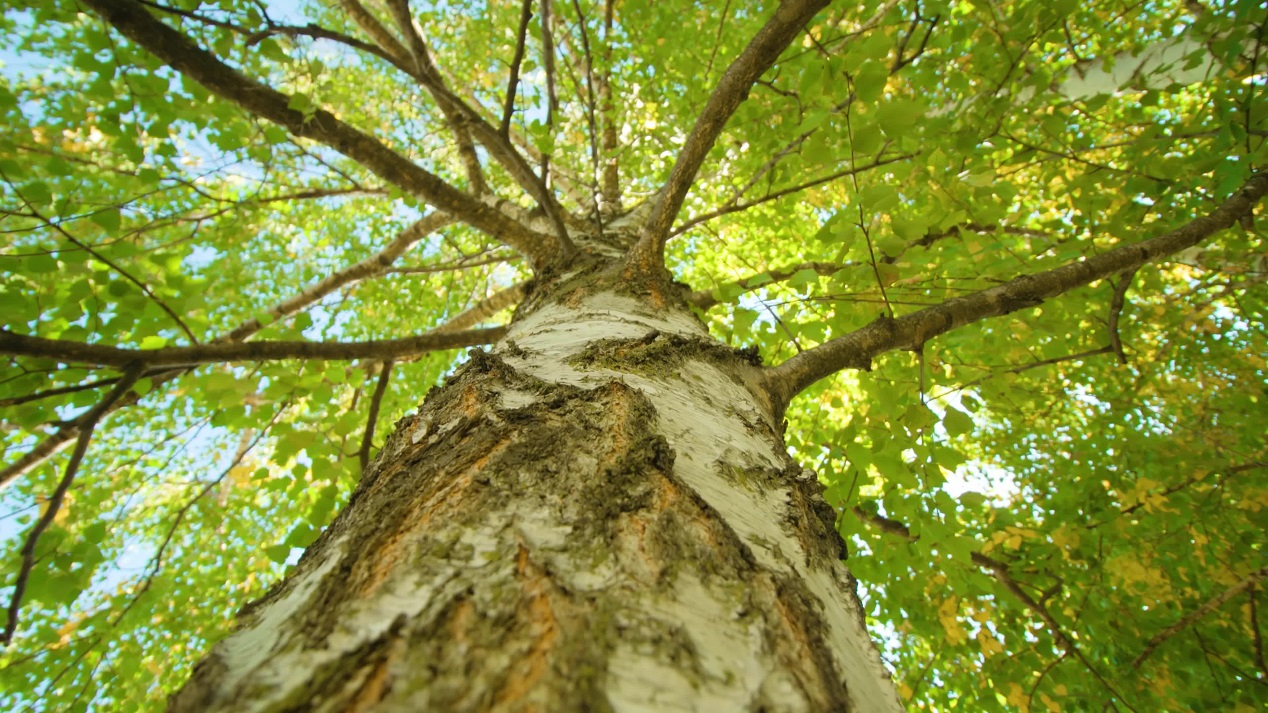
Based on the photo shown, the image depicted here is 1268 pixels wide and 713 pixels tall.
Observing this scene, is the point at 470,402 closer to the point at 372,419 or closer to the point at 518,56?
the point at 518,56

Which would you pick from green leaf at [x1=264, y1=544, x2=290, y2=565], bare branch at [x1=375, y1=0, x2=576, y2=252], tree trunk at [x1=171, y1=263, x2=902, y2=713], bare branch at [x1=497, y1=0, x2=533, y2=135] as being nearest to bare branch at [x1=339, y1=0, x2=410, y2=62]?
bare branch at [x1=375, y1=0, x2=576, y2=252]

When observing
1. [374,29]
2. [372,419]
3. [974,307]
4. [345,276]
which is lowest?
[974,307]

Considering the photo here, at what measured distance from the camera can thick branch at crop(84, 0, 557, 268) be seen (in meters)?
1.64

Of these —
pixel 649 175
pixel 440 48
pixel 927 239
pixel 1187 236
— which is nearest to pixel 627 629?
pixel 1187 236

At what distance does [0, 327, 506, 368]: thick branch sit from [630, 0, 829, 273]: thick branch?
2.98 feet

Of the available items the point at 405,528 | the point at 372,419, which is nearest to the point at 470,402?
the point at 405,528

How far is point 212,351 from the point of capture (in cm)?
166

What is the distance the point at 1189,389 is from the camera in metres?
4.00

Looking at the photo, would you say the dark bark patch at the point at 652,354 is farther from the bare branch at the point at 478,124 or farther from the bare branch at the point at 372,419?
the bare branch at the point at 372,419

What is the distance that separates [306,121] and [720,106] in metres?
1.47

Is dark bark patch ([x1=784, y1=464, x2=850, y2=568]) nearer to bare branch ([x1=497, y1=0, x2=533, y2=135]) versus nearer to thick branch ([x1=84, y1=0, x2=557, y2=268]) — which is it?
bare branch ([x1=497, y1=0, x2=533, y2=135])

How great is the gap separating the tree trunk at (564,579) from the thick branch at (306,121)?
5.10ft

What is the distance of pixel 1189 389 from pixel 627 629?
17.7ft

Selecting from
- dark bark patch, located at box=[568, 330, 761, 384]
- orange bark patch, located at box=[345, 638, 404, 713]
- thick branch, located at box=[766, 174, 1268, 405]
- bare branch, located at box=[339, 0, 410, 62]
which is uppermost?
bare branch, located at box=[339, 0, 410, 62]
